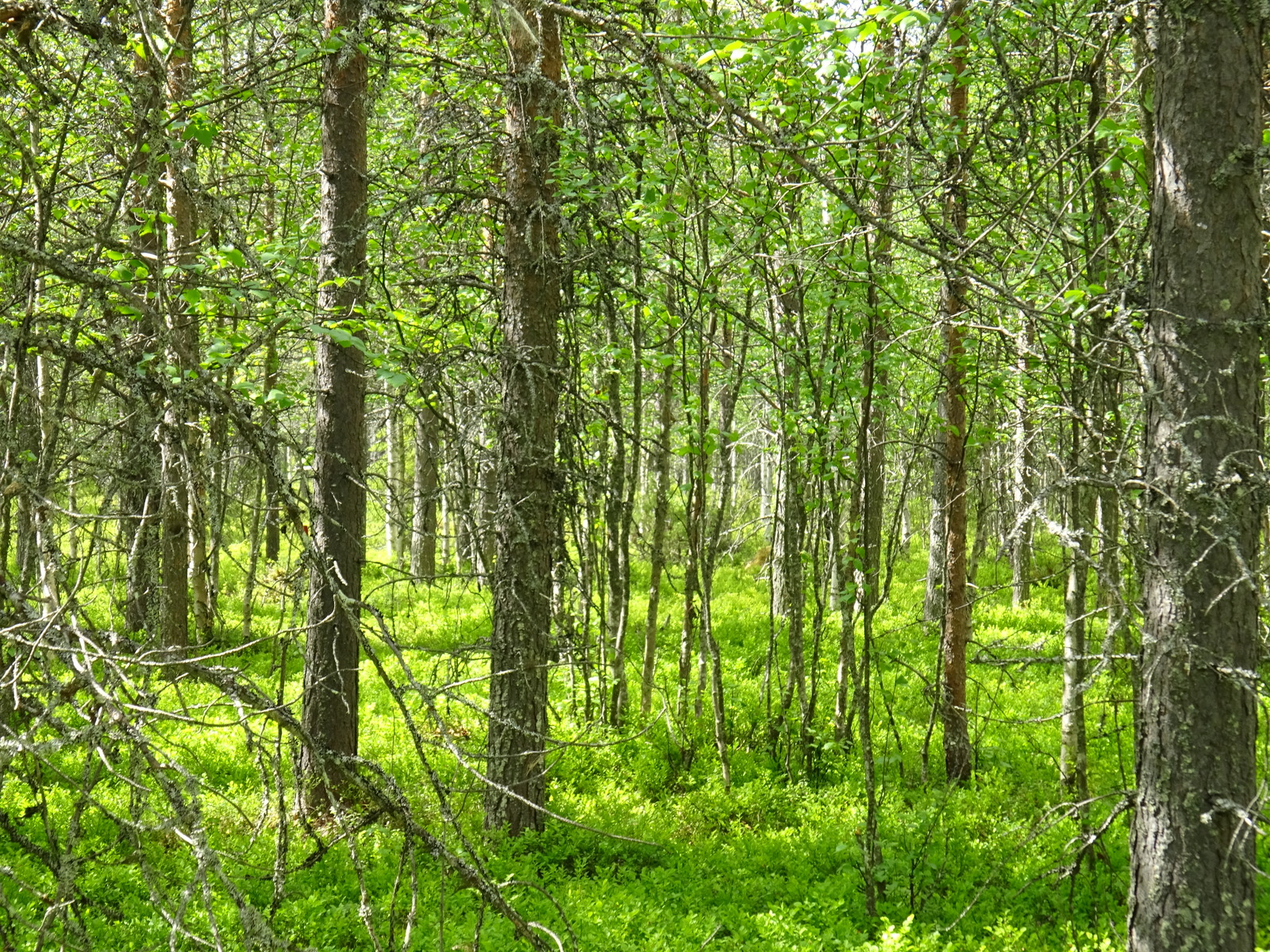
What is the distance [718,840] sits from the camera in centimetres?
651

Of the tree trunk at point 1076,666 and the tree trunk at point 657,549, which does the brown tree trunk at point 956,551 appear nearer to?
the tree trunk at point 1076,666

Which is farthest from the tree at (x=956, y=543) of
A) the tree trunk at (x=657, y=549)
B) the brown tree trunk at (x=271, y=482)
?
the brown tree trunk at (x=271, y=482)

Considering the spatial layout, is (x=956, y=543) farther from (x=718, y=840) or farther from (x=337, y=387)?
(x=337, y=387)

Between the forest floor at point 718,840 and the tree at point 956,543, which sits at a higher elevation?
the tree at point 956,543

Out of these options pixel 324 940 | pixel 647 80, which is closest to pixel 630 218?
pixel 647 80

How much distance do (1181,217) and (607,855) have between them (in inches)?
208

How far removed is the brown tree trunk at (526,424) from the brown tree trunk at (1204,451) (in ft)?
11.7

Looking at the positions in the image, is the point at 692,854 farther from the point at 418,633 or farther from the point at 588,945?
the point at 418,633

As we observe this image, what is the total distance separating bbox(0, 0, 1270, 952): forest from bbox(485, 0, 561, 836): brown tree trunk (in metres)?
0.04

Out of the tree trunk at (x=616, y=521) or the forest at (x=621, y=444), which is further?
the tree trunk at (x=616, y=521)

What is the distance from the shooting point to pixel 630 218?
4910 millimetres

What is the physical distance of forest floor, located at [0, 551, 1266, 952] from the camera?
4.98 metres

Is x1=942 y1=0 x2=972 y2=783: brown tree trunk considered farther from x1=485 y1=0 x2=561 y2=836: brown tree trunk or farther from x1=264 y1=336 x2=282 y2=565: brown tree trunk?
x1=264 y1=336 x2=282 y2=565: brown tree trunk

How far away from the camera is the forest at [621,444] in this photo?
7.29 feet
